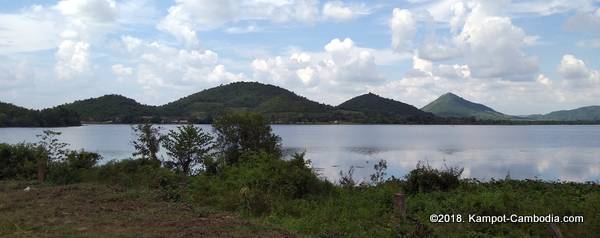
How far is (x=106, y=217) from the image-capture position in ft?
37.9

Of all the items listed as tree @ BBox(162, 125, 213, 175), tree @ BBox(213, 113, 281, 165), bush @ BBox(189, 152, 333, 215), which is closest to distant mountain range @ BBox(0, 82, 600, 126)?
tree @ BBox(213, 113, 281, 165)

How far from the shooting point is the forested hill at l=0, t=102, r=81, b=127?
117000 millimetres

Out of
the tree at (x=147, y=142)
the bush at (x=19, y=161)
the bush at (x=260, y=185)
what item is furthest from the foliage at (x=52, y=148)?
the bush at (x=260, y=185)

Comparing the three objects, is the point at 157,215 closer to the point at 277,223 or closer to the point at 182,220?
the point at 182,220

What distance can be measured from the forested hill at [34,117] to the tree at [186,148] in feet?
355

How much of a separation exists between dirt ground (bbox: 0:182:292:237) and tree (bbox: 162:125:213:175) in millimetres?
6718

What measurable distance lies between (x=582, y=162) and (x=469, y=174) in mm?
17405

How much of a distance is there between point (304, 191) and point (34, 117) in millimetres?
120675

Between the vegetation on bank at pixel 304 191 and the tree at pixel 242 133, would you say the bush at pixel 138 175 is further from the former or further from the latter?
the tree at pixel 242 133

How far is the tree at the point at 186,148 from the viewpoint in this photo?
73.6ft

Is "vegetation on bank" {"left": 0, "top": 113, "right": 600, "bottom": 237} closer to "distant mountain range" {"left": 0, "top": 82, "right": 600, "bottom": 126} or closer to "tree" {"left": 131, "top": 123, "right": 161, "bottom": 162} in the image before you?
"tree" {"left": 131, "top": 123, "right": 161, "bottom": 162}

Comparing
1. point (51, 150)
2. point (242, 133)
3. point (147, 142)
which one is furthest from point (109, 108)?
point (51, 150)

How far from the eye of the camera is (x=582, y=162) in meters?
45.1

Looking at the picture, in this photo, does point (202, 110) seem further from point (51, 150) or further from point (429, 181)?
point (429, 181)
